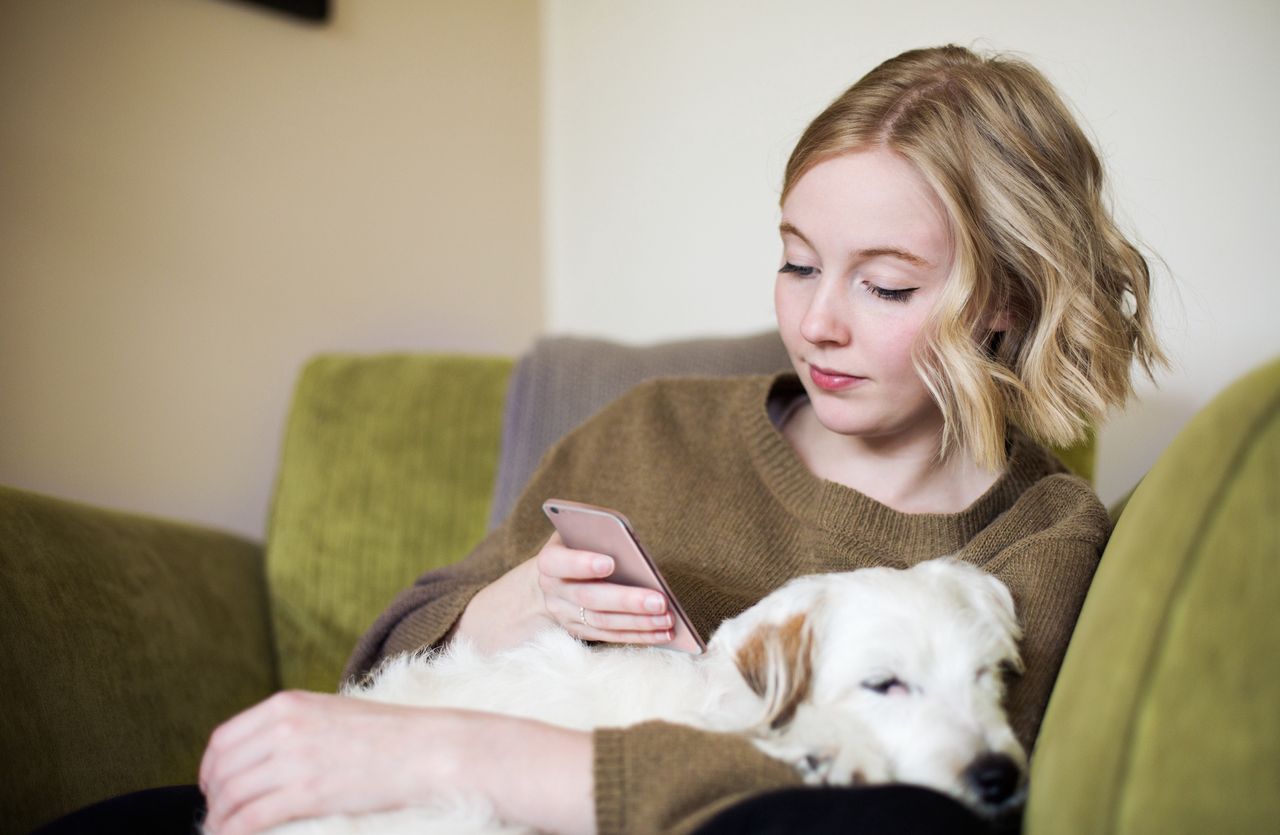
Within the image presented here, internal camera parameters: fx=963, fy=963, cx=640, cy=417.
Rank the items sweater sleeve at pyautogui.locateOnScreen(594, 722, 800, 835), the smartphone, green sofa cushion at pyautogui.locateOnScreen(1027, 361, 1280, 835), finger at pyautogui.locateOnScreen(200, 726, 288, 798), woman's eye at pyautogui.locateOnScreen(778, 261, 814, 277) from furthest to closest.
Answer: woman's eye at pyautogui.locateOnScreen(778, 261, 814, 277) < the smartphone < finger at pyautogui.locateOnScreen(200, 726, 288, 798) < sweater sleeve at pyautogui.locateOnScreen(594, 722, 800, 835) < green sofa cushion at pyautogui.locateOnScreen(1027, 361, 1280, 835)

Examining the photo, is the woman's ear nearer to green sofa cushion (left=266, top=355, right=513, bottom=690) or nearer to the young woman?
the young woman

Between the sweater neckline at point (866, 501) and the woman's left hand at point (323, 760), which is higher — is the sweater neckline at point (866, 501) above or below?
above

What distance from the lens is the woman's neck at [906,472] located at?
167 cm

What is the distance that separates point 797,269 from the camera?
1.55 metres

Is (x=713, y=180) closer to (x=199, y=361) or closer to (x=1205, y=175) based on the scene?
(x=1205, y=175)

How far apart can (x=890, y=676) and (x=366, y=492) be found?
4.67 ft

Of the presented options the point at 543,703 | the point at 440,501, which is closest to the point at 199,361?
the point at 440,501

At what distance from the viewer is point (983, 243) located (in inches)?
57.7

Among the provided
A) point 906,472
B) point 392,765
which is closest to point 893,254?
point 906,472

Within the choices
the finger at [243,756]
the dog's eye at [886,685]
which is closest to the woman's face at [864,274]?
the dog's eye at [886,685]

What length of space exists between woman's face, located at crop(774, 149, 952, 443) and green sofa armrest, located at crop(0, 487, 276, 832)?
1205 mm

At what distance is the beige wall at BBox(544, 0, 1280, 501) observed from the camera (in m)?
1.94

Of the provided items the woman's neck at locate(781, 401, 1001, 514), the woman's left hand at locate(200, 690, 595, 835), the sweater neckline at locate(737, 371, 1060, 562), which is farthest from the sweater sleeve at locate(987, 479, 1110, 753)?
the woman's left hand at locate(200, 690, 595, 835)

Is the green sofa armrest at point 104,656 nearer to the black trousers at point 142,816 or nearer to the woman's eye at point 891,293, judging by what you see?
the black trousers at point 142,816
